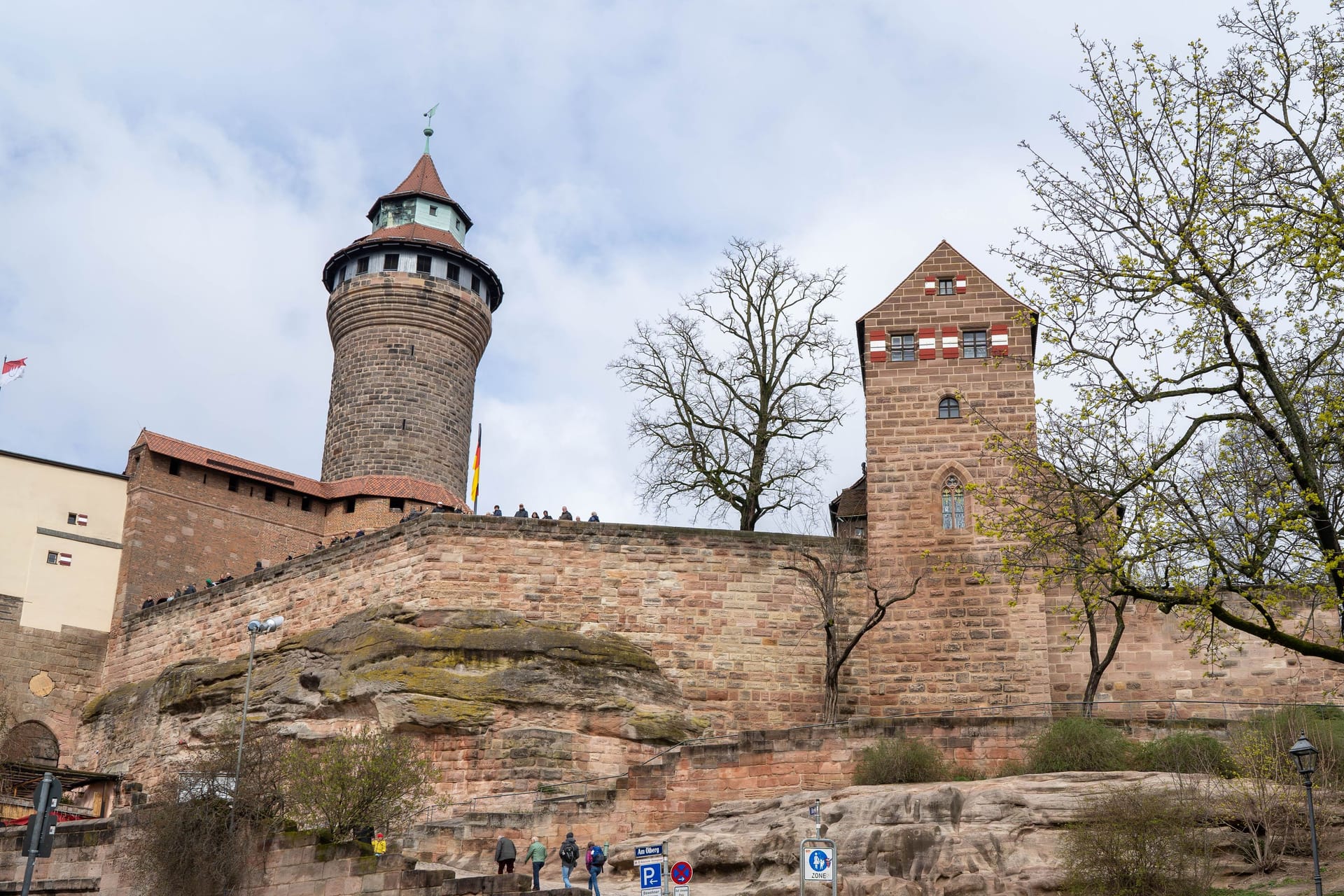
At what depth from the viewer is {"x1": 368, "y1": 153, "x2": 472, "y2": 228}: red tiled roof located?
4303 cm

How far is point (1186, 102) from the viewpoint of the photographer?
1570 cm

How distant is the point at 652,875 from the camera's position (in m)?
14.8

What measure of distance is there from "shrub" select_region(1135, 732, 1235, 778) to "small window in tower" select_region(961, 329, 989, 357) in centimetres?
884

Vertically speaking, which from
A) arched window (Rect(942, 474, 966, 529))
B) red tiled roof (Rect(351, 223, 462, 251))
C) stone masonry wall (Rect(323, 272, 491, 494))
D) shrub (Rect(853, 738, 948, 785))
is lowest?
shrub (Rect(853, 738, 948, 785))

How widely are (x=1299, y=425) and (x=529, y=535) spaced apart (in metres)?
15.3

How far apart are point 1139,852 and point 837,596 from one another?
423 inches

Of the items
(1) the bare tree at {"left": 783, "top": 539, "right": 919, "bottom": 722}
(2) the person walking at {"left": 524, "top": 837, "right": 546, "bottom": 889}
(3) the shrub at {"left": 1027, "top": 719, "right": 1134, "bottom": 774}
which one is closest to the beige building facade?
(1) the bare tree at {"left": 783, "top": 539, "right": 919, "bottom": 722}

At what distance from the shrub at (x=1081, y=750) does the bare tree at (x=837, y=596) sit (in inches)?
178

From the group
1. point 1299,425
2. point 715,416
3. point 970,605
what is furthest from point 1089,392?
point 715,416

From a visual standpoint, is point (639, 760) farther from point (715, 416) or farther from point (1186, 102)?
point (1186, 102)

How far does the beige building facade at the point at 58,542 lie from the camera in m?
34.4

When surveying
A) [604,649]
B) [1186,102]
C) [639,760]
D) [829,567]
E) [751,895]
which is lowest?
[751,895]

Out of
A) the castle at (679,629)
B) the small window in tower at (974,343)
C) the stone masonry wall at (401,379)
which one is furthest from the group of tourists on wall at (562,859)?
the stone masonry wall at (401,379)

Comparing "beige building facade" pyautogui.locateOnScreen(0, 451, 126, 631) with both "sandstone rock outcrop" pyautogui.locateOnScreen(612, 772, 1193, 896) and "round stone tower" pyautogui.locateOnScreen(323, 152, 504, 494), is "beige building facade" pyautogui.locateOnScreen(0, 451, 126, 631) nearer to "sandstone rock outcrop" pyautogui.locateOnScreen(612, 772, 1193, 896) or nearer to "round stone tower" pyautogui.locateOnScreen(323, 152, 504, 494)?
"round stone tower" pyautogui.locateOnScreen(323, 152, 504, 494)
